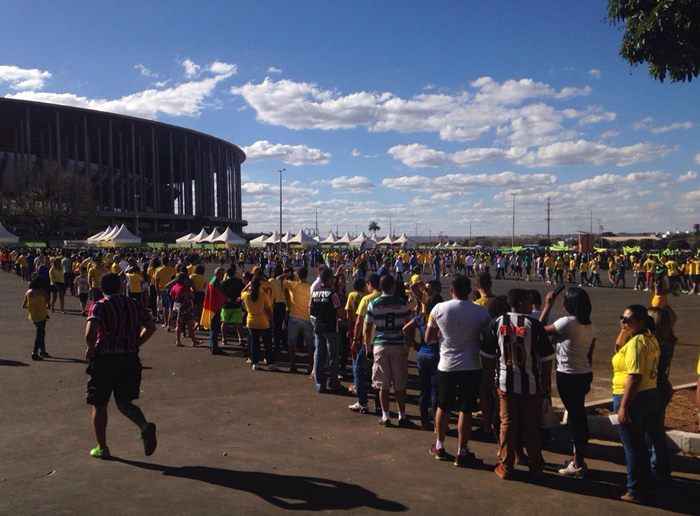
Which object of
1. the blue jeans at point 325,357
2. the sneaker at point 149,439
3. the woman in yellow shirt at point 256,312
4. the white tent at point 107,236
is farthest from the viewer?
the white tent at point 107,236

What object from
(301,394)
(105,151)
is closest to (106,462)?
(301,394)

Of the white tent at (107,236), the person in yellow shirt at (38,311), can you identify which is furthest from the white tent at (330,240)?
the person in yellow shirt at (38,311)

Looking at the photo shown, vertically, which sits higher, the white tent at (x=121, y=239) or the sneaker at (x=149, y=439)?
the white tent at (x=121, y=239)

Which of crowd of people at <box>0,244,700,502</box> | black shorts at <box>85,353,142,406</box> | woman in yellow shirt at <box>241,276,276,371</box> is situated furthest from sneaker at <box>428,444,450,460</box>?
woman in yellow shirt at <box>241,276,276,371</box>

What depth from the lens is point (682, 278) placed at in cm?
2430

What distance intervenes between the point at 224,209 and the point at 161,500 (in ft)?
356

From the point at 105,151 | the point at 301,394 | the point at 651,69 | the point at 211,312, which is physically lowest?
the point at 301,394

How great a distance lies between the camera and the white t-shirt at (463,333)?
474cm

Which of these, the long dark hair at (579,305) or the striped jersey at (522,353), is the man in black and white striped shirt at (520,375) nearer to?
the striped jersey at (522,353)

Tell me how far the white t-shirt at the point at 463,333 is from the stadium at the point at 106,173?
62902 mm

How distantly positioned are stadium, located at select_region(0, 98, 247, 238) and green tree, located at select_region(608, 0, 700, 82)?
6232 cm

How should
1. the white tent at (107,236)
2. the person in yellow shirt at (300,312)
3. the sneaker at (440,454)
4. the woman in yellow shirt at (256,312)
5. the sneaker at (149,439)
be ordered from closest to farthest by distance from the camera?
the sneaker at (149,439)
the sneaker at (440,454)
the person in yellow shirt at (300,312)
the woman in yellow shirt at (256,312)
the white tent at (107,236)

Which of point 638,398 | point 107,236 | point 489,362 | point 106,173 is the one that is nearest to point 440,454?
point 489,362

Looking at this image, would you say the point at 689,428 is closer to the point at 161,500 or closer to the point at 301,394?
the point at 301,394
